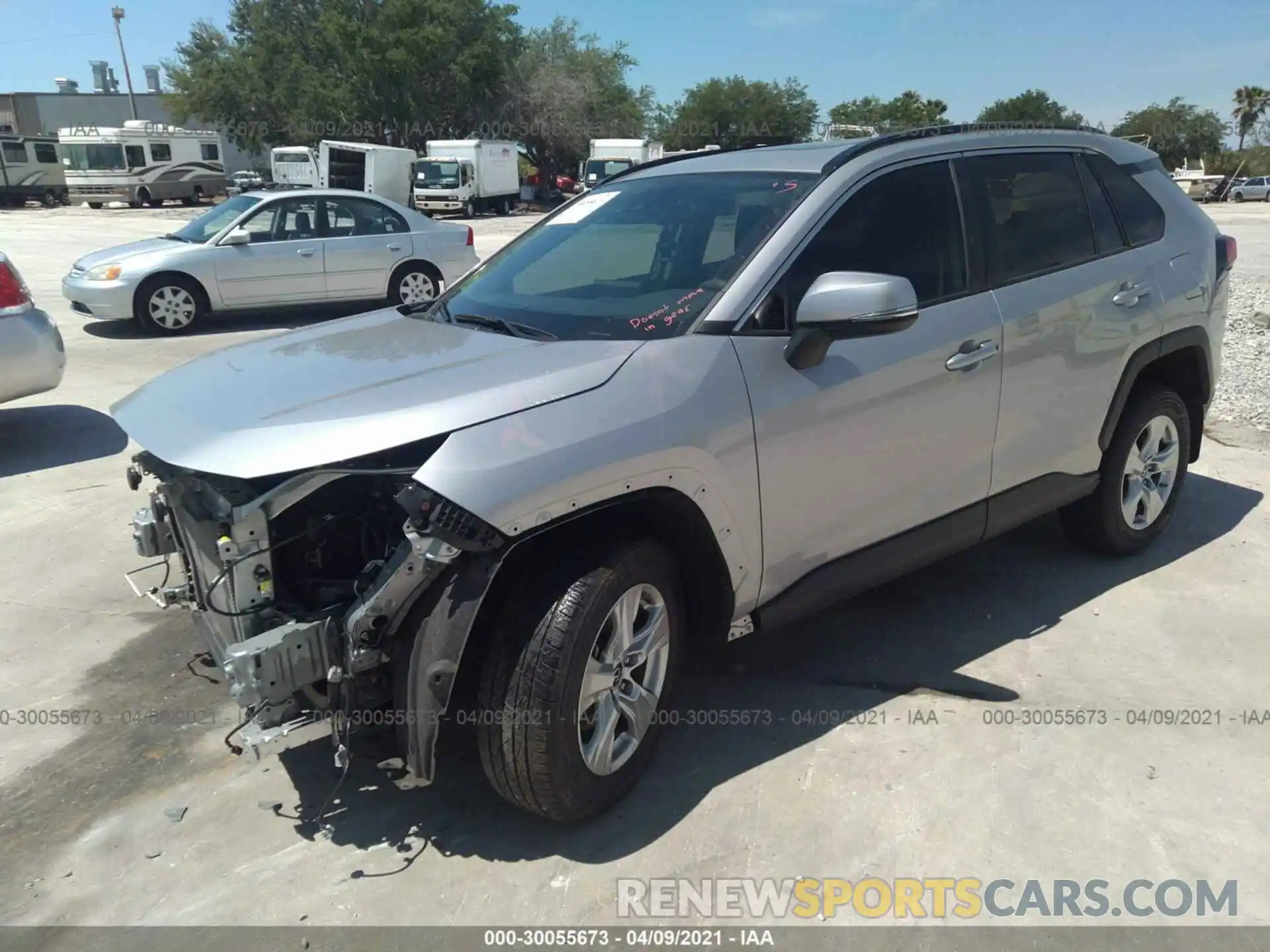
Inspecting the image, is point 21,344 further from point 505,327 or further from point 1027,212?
point 1027,212

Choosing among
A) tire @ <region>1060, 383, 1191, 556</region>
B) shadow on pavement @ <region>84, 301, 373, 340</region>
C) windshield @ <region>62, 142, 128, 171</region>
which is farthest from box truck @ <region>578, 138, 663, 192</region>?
tire @ <region>1060, 383, 1191, 556</region>

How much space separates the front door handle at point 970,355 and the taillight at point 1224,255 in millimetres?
1942

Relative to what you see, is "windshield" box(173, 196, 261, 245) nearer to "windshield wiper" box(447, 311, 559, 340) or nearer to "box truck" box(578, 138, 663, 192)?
"windshield wiper" box(447, 311, 559, 340)

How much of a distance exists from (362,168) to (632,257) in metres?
30.5

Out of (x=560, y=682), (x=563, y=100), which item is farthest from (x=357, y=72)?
(x=560, y=682)

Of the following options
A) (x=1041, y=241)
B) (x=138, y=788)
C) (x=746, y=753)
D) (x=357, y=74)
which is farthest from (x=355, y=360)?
(x=357, y=74)

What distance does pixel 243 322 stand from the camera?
1214 cm

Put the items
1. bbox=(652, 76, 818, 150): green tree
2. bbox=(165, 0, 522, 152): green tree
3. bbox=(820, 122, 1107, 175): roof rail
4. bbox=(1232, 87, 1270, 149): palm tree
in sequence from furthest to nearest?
bbox=(1232, 87, 1270, 149): palm tree
bbox=(652, 76, 818, 150): green tree
bbox=(165, 0, 522, 152): green tree
bbox=(820, 122, 1107, 175): roof rail

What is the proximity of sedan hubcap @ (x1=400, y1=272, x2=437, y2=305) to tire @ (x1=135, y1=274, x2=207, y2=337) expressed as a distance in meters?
2.31

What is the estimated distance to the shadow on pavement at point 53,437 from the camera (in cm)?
642

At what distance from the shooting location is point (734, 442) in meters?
2.93

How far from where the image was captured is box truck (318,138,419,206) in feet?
101

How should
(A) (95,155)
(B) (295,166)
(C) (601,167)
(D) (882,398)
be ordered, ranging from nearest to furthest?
(D) (882,398), (B) (295,166), (A) (95,155), (C) (601,167)

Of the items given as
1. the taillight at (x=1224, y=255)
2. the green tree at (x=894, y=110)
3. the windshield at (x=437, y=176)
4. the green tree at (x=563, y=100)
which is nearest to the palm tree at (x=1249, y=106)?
the green tree at (x=894, y=110)
